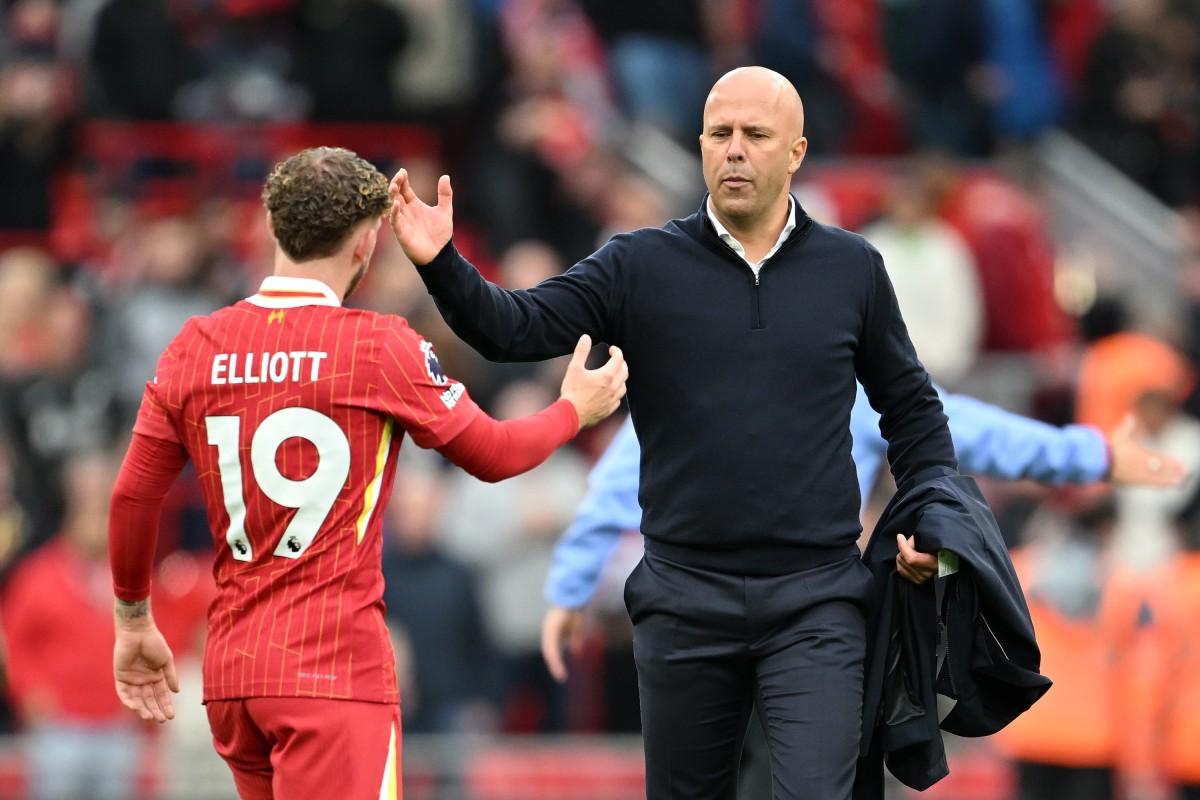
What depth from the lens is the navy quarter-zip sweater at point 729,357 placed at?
5121 mm

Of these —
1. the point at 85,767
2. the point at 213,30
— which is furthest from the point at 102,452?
the point at 213,30

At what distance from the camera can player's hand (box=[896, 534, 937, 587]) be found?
5203 millimetres

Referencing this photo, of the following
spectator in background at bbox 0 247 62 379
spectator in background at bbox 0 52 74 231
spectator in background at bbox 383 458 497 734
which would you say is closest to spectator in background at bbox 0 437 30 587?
spectator in background at bbox 0 247 62 379

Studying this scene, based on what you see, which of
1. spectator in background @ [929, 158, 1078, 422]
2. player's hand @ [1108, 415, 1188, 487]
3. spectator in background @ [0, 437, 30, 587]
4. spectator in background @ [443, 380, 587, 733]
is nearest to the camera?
player's hand @ [1108, 415, 1188, 487]

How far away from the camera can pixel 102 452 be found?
10508mm

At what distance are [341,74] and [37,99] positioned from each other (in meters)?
1.99

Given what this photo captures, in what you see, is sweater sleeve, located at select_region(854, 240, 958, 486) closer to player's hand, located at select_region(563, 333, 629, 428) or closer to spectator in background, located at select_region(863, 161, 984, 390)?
player's hand, located at select_region(563, 333, 629, 428)

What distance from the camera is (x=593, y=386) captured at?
16.8 ft

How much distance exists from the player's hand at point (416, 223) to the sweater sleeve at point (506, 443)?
1.48 ft

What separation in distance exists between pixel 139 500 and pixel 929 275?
23.6 feet

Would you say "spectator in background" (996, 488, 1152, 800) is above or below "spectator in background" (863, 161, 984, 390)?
below

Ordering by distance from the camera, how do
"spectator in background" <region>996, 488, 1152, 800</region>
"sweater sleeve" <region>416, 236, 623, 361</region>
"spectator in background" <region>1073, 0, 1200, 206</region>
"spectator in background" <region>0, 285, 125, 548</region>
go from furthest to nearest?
"spectator in background" <region>1073, 0, 1200, 206</region> → "spectator in background" <region>0, 285, 125, 548</region> → "spectator in background" <region>996, 488, 1152, 800</region> → "sweater sleeve" <region>416, 236, 623, 361</region>

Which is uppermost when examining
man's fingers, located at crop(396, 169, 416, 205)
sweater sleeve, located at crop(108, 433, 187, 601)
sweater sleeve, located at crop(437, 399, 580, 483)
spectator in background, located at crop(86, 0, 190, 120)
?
spectator in background, located at crop(86, 0, 190, 120)

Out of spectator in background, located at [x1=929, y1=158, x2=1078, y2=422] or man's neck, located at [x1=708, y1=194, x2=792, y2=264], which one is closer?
man's neck, located at [x1=708, y1=194, x2=792, y2=264]
